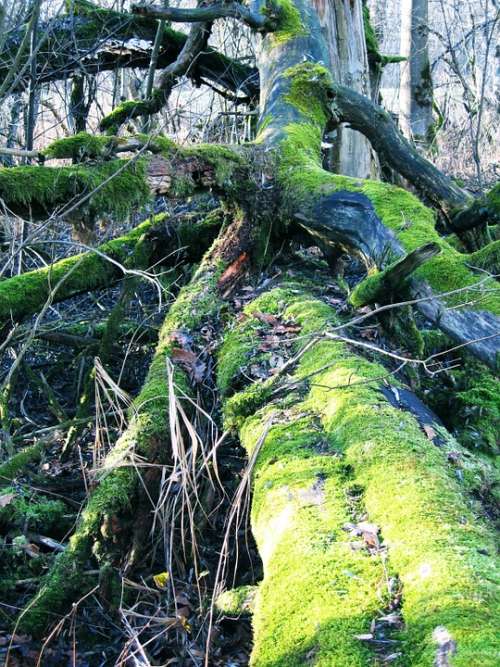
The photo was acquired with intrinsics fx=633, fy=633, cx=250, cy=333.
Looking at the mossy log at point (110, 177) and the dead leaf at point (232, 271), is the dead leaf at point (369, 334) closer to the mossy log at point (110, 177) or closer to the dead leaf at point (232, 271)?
the dead leaf at point (232, 271)

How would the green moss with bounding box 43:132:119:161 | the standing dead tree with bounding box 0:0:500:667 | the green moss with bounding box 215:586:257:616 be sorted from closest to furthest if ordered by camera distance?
1. the standing dead tree with bounding box 0:0:500:667
2. the green moss with bounding box 215:586:257:616
3. the green moss with bounding box 43:132:119:161

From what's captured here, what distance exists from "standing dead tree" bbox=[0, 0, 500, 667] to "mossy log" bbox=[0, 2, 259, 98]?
0.28 m

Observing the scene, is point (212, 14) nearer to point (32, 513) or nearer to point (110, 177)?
point (110, 177)

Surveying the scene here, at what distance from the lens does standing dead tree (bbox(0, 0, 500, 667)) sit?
1969 millimetres

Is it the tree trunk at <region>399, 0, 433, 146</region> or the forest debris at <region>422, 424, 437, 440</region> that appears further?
the tree trunk at <region>399, 0, 433, 146</region>

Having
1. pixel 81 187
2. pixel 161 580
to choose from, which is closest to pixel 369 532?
pixel 161 580

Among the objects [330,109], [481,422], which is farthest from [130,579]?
[330,109]

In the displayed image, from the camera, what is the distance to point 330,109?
6.03m

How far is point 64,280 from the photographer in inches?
193

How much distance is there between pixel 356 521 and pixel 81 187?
269 centimetres

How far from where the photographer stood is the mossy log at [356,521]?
1799 millimetres

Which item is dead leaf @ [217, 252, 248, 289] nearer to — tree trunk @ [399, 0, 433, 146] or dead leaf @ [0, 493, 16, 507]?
dead leaf @ [0, 493, 16, 507]

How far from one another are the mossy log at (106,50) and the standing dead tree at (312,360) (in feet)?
0.91

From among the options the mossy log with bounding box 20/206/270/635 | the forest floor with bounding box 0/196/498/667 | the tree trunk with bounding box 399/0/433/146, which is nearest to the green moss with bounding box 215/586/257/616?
the forest floor with bounding box 0/196/498/667
